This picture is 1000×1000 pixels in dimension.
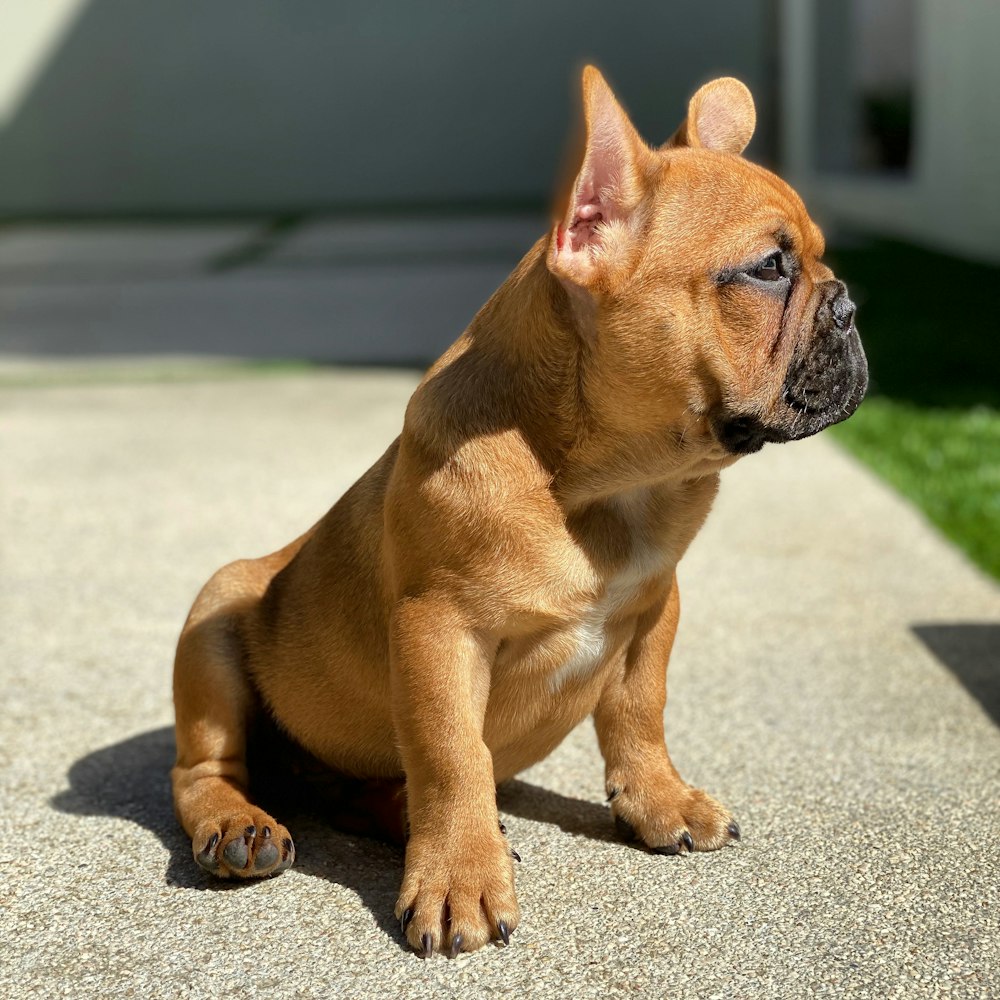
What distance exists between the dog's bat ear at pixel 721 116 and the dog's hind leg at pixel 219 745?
1410mm

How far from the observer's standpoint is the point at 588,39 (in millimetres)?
21922

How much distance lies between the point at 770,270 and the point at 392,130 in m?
20.8

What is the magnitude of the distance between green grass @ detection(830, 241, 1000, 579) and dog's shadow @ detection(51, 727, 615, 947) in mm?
2516

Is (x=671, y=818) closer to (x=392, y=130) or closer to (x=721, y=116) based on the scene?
(x=721, y=116)

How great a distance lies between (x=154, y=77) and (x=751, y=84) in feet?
30.4

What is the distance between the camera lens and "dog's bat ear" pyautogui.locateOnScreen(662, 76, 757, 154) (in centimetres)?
292

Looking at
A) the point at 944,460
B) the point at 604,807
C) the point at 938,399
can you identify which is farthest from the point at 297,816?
the point at 938,399

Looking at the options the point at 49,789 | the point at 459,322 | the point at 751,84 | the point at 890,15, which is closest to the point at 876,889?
the point at 49,789

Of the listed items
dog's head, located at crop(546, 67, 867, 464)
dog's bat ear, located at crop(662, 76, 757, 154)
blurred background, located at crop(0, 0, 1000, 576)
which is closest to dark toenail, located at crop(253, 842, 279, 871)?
dog's head, located at crop(546, 67, 867, 464)

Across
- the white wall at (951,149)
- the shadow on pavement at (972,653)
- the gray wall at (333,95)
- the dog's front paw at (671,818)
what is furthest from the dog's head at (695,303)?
the gray wall at (333,95)

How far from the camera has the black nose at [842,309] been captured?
8.60 ft

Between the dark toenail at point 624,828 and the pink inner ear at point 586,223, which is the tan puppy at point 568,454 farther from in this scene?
the dark toenail at point 624,828

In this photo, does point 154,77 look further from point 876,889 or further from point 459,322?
point 876,889

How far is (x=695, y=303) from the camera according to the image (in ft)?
8.38
